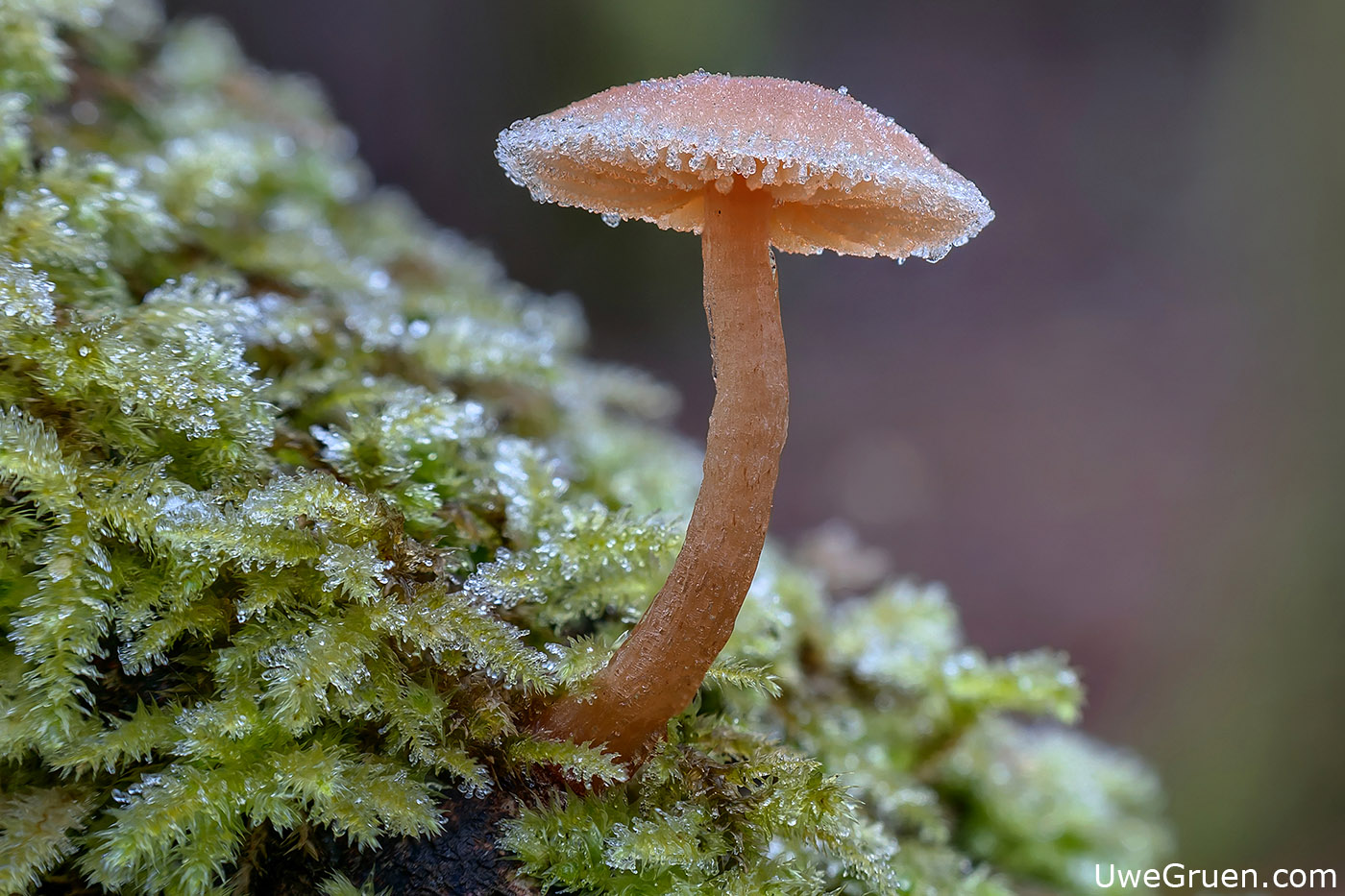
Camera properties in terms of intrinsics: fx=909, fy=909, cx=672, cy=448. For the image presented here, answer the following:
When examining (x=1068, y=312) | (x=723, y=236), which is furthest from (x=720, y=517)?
(x=1068, y=312)

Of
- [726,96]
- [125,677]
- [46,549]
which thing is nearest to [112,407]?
[46,549]

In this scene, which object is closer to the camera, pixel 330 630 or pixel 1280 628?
pixel 330 630

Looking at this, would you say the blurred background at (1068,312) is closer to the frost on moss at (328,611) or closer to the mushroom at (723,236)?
the frost on moss at (328,611)

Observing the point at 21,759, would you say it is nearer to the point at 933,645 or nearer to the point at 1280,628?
the point at 933,645

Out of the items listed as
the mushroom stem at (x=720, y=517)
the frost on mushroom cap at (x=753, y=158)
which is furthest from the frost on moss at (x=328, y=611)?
the frost on mushroom cap at (x=753, y=158)

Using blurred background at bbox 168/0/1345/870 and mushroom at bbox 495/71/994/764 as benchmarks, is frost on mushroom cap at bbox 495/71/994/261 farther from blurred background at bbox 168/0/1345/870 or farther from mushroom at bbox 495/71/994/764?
blurred background at bbox 168/0/1345/870

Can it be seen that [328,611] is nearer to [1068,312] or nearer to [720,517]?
[720,517]
